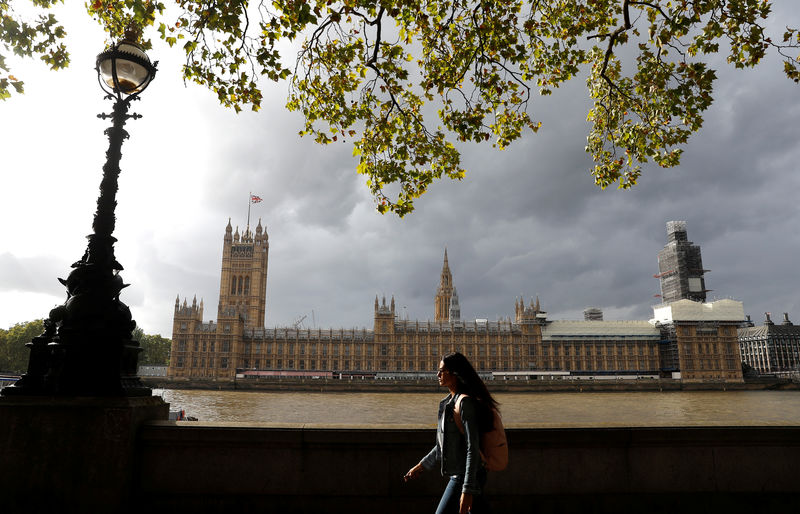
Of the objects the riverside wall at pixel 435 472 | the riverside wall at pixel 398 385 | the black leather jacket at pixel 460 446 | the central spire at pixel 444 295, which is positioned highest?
the central spire at pixel 444 295

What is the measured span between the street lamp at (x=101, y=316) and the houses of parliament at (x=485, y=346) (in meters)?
83.2

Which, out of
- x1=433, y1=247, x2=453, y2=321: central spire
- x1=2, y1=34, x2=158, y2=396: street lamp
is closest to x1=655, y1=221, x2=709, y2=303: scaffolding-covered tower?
x1=433, y1=247, x2=453, y2=321: central spire

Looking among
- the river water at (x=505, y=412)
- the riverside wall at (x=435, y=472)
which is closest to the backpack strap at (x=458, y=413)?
the riverside wall at (x=435, y=472)

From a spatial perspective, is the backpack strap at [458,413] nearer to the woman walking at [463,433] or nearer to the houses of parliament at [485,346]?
the woman walking at [463,433]

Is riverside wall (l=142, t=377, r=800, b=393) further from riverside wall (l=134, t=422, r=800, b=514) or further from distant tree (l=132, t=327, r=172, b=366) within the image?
riverside wall (l=134, t=422, r=800, b=514)

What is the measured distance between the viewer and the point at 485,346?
92.0m

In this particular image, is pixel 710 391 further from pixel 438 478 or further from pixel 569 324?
pixel 438 478

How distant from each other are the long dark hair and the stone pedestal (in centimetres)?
278

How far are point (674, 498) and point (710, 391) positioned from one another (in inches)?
3256

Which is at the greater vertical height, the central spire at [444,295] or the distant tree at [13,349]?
the central spire at [444,295]

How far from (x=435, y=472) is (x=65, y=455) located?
9.93 ft

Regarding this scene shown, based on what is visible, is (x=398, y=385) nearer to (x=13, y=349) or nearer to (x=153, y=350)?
(x=153, y=350)

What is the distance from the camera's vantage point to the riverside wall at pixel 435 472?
413 centimetres

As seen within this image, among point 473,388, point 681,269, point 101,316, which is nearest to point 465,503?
point 473,388
